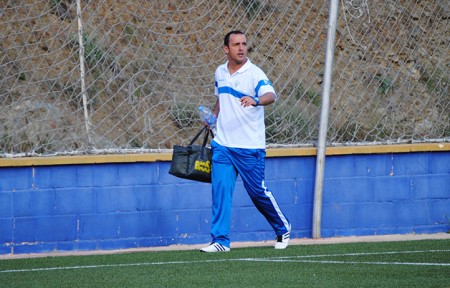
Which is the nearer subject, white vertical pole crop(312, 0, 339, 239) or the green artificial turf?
the green artificial turf

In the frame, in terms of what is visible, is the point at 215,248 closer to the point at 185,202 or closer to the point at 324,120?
the point at 185,202

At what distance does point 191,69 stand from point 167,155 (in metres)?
1.40

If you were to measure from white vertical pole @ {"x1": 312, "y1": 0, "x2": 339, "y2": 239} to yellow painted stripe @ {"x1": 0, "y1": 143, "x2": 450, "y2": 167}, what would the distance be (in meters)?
0.13

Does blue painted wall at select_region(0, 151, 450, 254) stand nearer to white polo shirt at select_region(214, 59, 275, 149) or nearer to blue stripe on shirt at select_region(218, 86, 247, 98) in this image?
white polo shirt at select_region(214, 59, 275, 149)

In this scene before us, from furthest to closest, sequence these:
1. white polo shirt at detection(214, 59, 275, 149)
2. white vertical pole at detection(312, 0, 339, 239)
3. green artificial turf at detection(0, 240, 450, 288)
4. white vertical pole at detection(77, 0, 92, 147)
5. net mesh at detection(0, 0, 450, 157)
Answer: white vertical pole at detection(312, 0, 339, 239) → net mesh at detection(0, 0, 450, 157) → white vertical pole at detection(77, 0, 92, 147) → white polo shirt at detection(214, 59, 275, 149) → green artificial turf at detection(0, 240, 450, 288)

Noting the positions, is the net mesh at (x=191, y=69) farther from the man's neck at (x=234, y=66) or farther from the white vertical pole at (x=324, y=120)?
the man's neck at (x=234, y=66)

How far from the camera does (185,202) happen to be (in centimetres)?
1076

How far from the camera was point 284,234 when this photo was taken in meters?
9.75

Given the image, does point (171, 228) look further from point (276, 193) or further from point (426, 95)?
point (426, 95)

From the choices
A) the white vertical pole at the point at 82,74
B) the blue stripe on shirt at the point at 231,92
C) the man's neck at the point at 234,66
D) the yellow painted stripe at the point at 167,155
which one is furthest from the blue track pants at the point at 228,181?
the white vertical pole at the point at 82,74

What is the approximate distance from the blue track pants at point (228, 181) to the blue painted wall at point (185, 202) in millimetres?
1273

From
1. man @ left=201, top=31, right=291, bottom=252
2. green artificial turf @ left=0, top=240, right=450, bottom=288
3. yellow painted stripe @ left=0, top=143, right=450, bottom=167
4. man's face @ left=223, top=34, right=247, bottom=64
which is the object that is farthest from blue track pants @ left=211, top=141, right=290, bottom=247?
yellow painted stripe @ left=0, top=143, right=450, bottom=167

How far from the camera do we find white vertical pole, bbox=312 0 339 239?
36.4ft

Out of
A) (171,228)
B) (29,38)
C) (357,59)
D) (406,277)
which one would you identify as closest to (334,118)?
(357,59)
